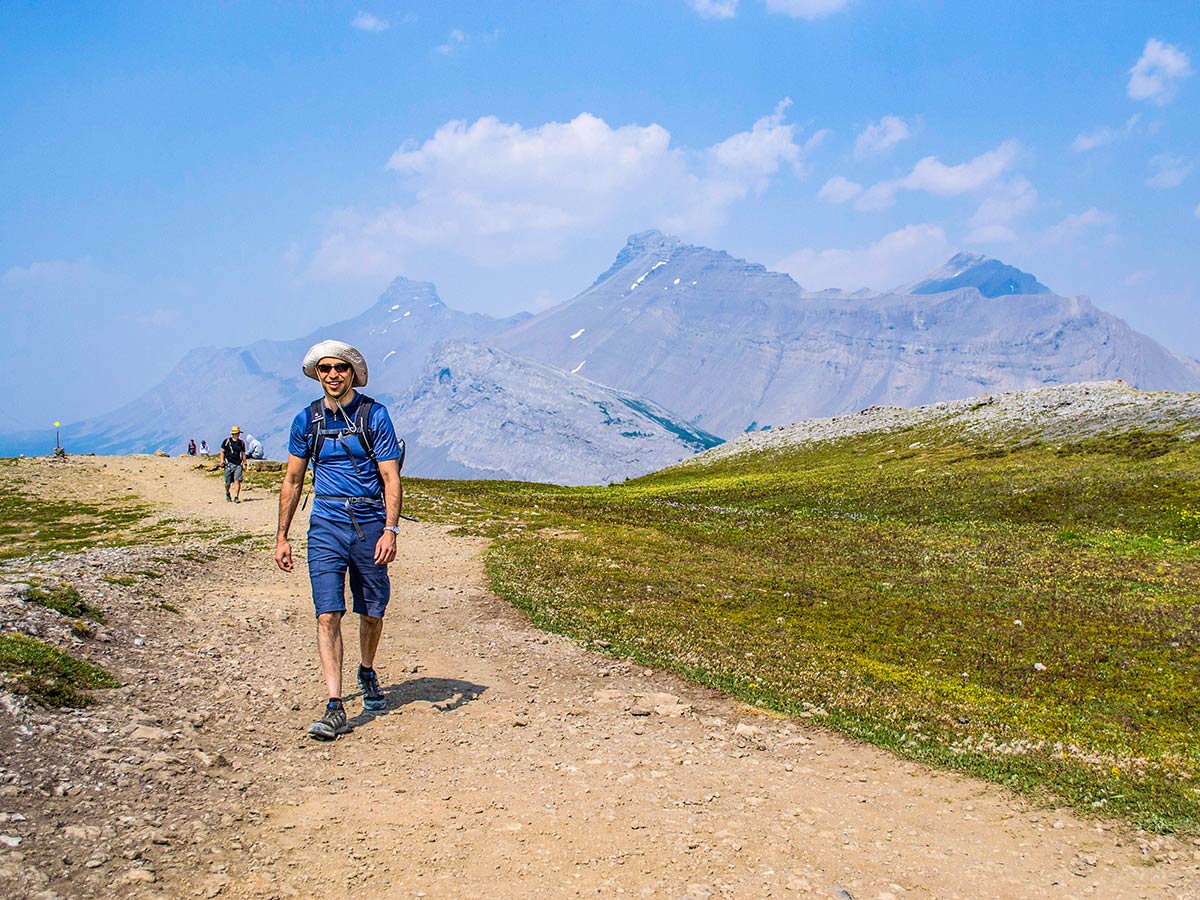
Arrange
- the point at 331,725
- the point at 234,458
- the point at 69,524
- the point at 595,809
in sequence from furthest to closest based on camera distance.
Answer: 1. the point at 234,458
2. the point at 69,524
3. the point at 331,725
4. the point at 595,809

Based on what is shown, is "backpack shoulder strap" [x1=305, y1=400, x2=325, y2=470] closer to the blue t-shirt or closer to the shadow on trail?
the blue t-shirt

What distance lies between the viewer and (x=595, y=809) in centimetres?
959

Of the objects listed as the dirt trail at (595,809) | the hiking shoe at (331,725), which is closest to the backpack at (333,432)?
the hiking shoe at (331,725)

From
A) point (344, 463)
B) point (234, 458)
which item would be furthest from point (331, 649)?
point (234, 458)

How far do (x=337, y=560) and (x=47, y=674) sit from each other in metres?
4.40

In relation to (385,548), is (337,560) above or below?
below

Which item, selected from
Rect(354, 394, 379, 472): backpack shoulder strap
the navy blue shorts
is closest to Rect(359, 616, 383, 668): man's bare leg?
the navy blue shorts

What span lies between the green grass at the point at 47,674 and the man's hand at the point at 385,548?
4515mm

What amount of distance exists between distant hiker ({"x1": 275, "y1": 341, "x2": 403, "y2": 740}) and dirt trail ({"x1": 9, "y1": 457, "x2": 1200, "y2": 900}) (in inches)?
74.0

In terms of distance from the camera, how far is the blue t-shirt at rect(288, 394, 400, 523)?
39.1 ft

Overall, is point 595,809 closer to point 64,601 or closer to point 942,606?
point 64,601

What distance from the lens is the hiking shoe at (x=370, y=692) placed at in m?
12.5

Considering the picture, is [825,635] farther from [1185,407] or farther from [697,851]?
[1185,407]

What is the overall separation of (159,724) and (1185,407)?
251 ft
